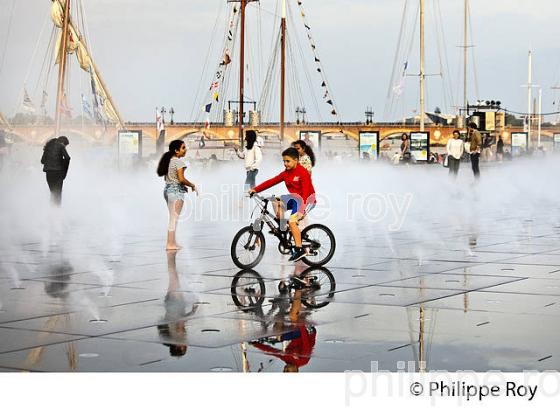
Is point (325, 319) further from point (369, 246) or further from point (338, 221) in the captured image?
point (338, 221)

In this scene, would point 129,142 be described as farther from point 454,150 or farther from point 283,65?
point 283,65

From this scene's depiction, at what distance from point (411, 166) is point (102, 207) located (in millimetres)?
25528

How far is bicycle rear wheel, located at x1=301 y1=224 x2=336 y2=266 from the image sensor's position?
13.7 m

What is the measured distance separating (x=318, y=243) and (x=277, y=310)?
3.51 meters

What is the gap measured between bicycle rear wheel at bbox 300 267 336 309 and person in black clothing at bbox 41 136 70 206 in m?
10.3

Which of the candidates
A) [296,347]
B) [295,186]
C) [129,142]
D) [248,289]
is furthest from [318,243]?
[129,142]

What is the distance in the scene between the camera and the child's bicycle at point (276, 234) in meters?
13.6

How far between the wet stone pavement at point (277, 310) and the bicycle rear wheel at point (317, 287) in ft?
0.06

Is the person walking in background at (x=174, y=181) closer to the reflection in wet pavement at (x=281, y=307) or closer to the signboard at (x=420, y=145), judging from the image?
the reflection in wet pavement at (x=281, y=307)

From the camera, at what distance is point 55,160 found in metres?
22.6

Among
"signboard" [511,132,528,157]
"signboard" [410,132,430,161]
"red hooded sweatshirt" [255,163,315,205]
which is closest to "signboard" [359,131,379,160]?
"signboard" [410,132,430,161]

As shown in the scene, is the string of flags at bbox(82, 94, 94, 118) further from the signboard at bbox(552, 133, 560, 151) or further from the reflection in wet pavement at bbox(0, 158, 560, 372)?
the signboard at bbox(552, 133, 560, 151)

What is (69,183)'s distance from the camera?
39.2 m

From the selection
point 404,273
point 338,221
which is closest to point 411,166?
point 338,221
